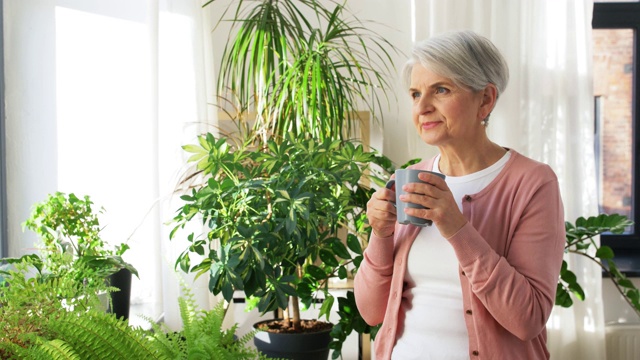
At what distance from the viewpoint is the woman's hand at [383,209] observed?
4.58ft

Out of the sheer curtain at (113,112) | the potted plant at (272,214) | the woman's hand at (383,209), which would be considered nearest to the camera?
the woman's hand at (383,209)

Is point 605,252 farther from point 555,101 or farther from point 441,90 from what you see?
point 441,90

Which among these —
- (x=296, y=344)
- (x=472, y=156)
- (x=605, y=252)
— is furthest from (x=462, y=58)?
(x=605, y=252)

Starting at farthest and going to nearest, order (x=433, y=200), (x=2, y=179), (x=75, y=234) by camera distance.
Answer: (x=2, y=179) → (x=75, y=234) → (x=433, y=200)

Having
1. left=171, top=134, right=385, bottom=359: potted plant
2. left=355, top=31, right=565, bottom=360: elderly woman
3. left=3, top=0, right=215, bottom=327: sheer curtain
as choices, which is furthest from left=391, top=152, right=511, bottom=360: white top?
left=3, top=0, right=215, bottom=327: sheer curtain

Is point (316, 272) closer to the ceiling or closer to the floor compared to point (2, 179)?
closer to the floor

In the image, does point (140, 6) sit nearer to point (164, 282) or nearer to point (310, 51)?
point (310, 51)

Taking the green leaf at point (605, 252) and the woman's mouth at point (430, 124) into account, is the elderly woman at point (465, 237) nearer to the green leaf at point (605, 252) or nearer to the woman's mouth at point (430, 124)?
the woman's mouth at point (430, 124)

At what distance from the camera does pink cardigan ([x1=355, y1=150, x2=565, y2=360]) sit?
1309 mm

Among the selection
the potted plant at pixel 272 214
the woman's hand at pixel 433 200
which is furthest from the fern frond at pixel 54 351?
the potted plant at pixel 272 214

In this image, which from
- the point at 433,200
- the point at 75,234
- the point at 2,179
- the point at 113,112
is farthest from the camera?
the point at 113,112

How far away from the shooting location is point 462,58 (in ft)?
4.61

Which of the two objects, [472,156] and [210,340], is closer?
[210,340]

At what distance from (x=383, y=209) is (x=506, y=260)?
24 centimetres
